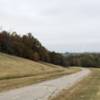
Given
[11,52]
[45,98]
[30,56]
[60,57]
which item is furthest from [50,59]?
[45,98]

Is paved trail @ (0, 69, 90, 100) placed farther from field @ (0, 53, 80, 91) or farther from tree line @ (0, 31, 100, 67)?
tree line @ (0, 31, 100, 67)

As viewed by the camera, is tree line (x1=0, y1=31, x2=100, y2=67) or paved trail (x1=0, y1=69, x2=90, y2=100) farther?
tree line (x1=0, y1=31, x2=100, y2=67)

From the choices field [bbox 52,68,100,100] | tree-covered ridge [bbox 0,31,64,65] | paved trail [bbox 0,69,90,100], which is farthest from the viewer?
tree-covered ridge [bbox 0,31,64,65]

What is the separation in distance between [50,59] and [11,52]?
78.2 ft

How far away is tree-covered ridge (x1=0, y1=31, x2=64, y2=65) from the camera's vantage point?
292ft

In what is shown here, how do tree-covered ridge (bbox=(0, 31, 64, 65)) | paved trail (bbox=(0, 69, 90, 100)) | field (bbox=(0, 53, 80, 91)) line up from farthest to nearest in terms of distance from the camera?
tree-covered ridge (bbox=(0, 31, 64, 65))
field (bbox=(0, 53, 80, 91))
paved trail (bbox=(0, 69, 90, 100))

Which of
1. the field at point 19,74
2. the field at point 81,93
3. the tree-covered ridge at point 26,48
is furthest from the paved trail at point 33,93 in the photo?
the tree-covered ridge at point 26,48

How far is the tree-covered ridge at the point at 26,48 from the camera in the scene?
88.9m

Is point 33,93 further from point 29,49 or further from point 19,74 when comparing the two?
point 29,49

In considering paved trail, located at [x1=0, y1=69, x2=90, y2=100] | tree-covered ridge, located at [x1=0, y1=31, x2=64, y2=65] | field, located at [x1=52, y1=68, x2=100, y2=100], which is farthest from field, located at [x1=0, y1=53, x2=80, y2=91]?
tree-covered ridge, located at [x1=0, y1=31, x2=64, y2=65]

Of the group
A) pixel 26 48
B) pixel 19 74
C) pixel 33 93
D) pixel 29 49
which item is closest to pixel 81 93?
pixel 33 93

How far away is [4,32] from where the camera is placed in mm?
90125

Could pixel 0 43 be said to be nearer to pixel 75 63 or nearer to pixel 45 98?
pixel 75 63

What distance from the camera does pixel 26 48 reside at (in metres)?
96.5
